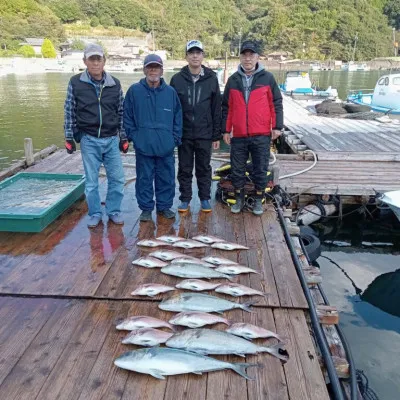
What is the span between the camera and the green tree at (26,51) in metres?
82.4

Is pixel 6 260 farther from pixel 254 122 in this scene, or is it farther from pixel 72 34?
pixel 72 34

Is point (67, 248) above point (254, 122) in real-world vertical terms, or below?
below

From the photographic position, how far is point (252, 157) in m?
4.74

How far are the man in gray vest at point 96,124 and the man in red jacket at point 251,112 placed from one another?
1271mm

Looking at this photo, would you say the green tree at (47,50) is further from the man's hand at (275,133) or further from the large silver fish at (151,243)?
the large silver fish at (151,243)

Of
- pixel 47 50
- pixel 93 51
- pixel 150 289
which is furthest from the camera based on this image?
pixel 47 50

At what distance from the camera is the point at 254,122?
4.43 metres

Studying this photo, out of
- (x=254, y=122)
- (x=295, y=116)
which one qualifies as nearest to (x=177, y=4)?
(x=295, y=116)

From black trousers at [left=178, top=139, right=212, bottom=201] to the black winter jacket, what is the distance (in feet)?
0.33

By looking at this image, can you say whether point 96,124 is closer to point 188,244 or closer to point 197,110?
point 197,110

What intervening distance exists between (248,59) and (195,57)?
590 mm

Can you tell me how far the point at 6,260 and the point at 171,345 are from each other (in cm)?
211

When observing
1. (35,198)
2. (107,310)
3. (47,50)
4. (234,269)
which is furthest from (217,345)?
(47,50)

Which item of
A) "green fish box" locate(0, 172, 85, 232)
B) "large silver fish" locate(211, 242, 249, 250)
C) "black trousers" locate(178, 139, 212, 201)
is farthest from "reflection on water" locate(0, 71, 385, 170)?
"large silver fish" locate(211, 242, 249, 250)
